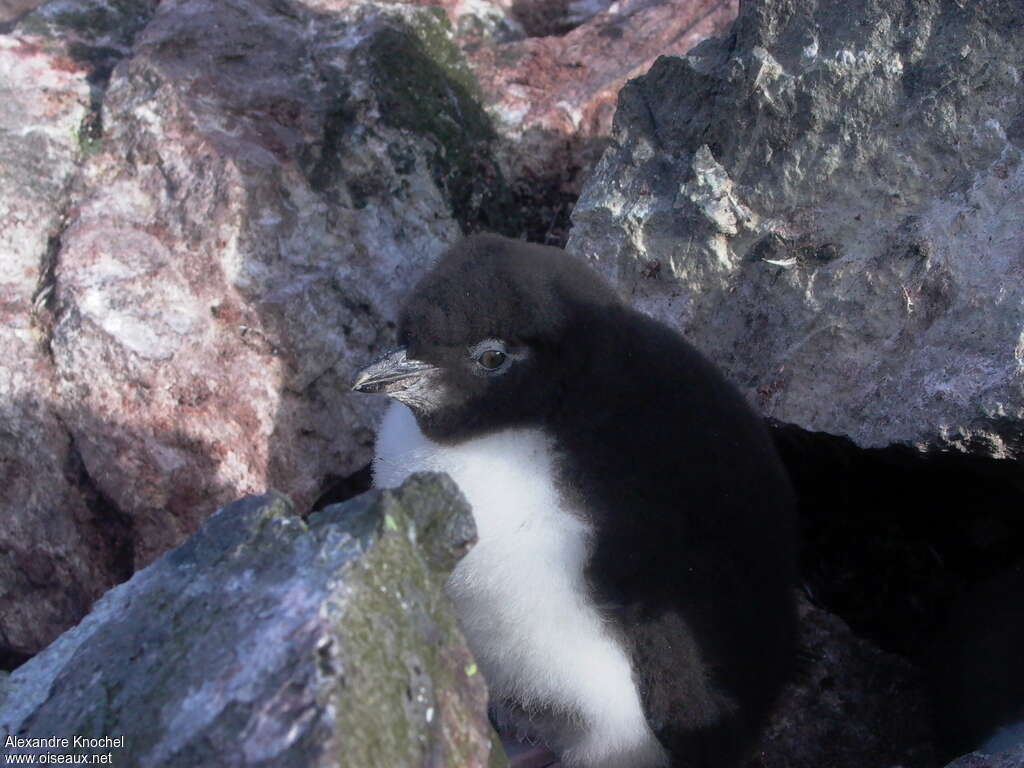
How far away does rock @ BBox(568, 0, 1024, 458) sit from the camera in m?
2.58

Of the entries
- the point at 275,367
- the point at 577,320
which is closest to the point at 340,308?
the point at 275,367

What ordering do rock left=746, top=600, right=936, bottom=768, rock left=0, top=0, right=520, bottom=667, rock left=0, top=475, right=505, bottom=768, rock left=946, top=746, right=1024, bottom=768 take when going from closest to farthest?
1. rock left=0, top=475, right=505, bottom=768
2. rock left=946, top=746, right=1024, bottom=768
3. rock left=746, top=600, right=936, bottom=768
4. rock left=0, top=0, right=520, bottom=667

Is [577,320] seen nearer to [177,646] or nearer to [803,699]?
[177,646]

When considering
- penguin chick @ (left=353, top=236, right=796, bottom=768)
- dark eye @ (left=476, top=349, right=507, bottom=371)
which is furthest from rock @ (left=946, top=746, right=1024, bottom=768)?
dark eye @ (left=476, top=349, right=507, bottom=371)

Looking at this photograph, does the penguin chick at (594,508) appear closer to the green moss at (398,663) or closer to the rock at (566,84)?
the green moss at (398,663)

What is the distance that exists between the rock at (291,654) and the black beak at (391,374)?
608 mm

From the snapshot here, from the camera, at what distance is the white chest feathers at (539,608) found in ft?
7.95

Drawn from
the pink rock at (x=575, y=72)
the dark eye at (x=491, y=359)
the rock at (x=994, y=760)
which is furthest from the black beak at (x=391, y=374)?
the pink rock at (x=575, y=72)

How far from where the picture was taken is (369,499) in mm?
1837

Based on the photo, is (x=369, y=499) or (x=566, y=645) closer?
(x=369, y=499)

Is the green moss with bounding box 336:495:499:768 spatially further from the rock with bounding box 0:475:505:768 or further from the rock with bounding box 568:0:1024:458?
the rock with bounding box 568:0:1024:458

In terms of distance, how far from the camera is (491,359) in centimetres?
253

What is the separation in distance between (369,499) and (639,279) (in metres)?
1.68

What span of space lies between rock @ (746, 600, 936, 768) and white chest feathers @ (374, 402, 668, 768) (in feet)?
1.93
